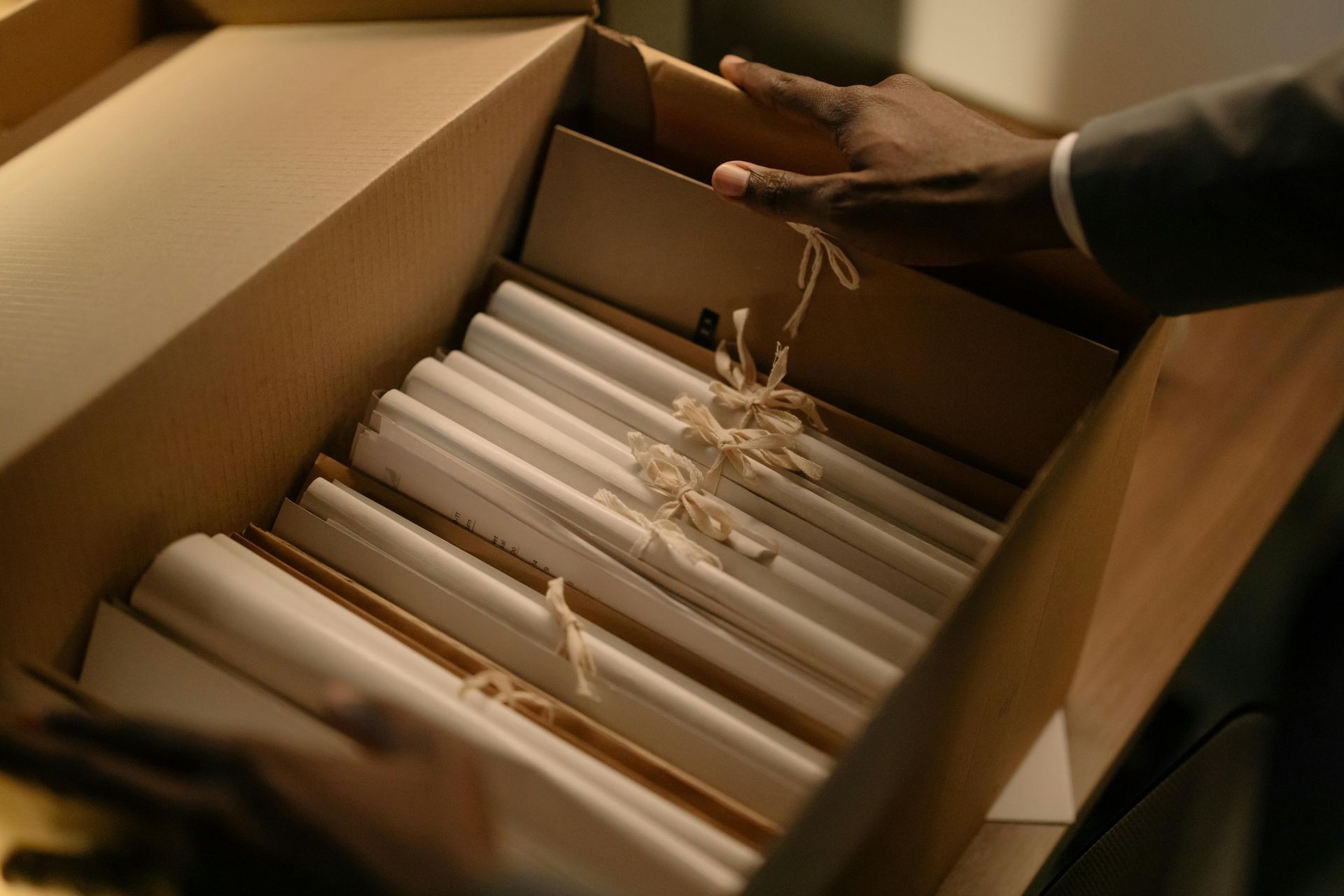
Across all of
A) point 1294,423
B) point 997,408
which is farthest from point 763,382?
point 1294,423

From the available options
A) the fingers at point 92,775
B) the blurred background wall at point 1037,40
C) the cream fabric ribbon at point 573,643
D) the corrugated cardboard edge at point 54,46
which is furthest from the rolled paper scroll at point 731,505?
the blurred background wall at point 1037,40

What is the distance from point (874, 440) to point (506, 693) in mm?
295

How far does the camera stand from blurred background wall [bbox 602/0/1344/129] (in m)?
0.88

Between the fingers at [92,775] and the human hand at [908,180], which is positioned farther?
the human hand at [908,180]

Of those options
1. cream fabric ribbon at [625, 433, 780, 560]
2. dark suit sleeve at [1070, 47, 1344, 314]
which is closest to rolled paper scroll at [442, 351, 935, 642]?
cream fabric ribbon at [625, 433, 780, 560]

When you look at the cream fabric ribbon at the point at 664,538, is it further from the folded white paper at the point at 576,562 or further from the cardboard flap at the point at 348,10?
the cardboard flap at the point at 348,10

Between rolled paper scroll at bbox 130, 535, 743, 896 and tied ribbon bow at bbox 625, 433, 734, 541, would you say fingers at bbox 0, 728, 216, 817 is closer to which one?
rolled paper scroll at bbox 130, 535, 743, 896

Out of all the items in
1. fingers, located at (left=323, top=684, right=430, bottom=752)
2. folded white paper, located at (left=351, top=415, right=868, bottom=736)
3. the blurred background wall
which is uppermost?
the blurred background wall

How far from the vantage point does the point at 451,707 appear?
0.51m

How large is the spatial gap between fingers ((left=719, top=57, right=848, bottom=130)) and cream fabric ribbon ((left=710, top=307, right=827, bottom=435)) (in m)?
0.15

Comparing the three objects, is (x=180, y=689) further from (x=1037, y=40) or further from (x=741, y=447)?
(x=1037, y=40)

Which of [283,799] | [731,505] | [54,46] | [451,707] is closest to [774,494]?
[731,505]

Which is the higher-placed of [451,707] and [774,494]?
[774,494]

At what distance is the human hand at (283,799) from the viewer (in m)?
0.39
